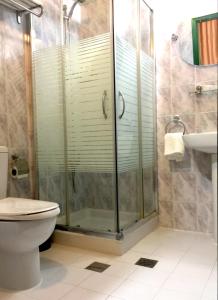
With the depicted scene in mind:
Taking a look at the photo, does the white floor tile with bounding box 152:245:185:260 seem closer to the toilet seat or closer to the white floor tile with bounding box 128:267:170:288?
the white floor tile with bounding box 128:267:170:288

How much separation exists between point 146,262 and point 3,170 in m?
1.15

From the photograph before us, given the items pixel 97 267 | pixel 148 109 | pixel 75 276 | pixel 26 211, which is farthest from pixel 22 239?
pixel 148 109

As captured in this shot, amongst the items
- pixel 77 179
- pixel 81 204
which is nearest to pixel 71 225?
pixel 81 204

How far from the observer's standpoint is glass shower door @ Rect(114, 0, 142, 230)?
1952 mm

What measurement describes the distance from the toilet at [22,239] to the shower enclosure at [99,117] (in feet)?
1.95

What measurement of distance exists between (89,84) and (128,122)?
0.41 metres

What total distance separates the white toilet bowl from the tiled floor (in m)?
0.07

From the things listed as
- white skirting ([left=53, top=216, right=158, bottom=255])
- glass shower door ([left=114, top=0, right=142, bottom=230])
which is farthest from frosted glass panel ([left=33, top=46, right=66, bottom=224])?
glass shower door ([left=114, top=0, right=142, bottom=230])

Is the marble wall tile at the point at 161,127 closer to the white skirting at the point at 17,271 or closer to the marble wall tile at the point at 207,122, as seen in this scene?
the marble wall tile at the point at 207,122

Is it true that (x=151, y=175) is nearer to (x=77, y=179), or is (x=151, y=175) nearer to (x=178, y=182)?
(x=178, y=182)

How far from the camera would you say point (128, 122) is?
6.84ft

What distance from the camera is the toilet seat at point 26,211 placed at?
4.60 ft

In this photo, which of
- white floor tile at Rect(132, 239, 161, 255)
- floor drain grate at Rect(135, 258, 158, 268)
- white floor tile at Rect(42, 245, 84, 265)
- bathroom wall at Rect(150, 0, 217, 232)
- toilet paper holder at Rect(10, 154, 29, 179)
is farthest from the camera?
toilet paper holder at Rect(10, 154, 29, 179)

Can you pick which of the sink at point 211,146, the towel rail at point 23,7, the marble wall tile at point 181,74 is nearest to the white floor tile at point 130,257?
the sink at point 211,146
